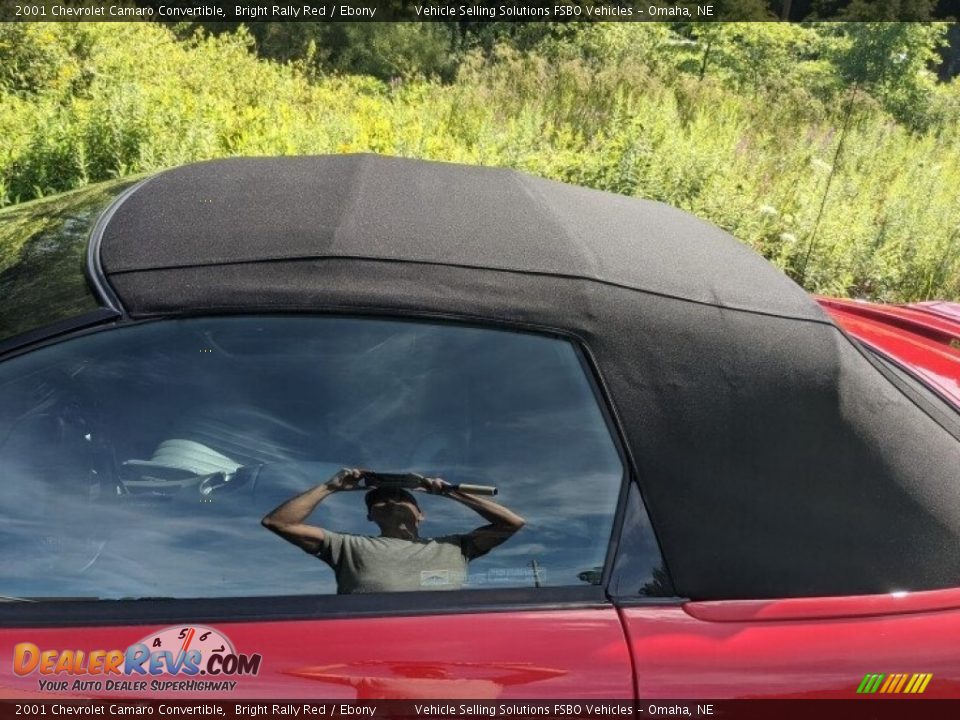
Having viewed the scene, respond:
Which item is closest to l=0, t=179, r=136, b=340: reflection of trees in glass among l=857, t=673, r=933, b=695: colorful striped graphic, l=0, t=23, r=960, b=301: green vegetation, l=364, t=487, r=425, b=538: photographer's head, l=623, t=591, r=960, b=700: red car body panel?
l=364, t=487, r=425, b=538: photographer's head

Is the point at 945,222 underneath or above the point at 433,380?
underneath

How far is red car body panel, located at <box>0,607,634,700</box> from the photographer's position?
1.61 metres

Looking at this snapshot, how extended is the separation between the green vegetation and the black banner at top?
28cm

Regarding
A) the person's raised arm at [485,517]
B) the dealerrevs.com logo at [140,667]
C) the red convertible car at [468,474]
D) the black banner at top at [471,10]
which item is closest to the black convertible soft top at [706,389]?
the red convertible car at [468,474]

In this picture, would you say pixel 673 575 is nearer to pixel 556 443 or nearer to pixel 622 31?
pixel 556 443

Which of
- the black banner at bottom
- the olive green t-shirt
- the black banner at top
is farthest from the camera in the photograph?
the black banner at top

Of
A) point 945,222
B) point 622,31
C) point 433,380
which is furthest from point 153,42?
point 433,380

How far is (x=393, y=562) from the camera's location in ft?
5.80

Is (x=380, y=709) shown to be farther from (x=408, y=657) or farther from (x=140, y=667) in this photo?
(x=140, y=667)

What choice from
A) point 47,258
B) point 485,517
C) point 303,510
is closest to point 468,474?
point 485,517

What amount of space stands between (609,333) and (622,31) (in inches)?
583

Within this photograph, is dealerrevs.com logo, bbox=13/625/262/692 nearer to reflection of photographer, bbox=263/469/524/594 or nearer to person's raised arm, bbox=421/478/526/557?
reflection of photographer, bbox=263/469/524/594

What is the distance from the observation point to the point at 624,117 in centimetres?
884

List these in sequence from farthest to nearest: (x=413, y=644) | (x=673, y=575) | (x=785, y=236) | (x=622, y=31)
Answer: (x=622, y=31)
(x=785, y=236)
(x=673, y=575)
(x=413, y=644)
